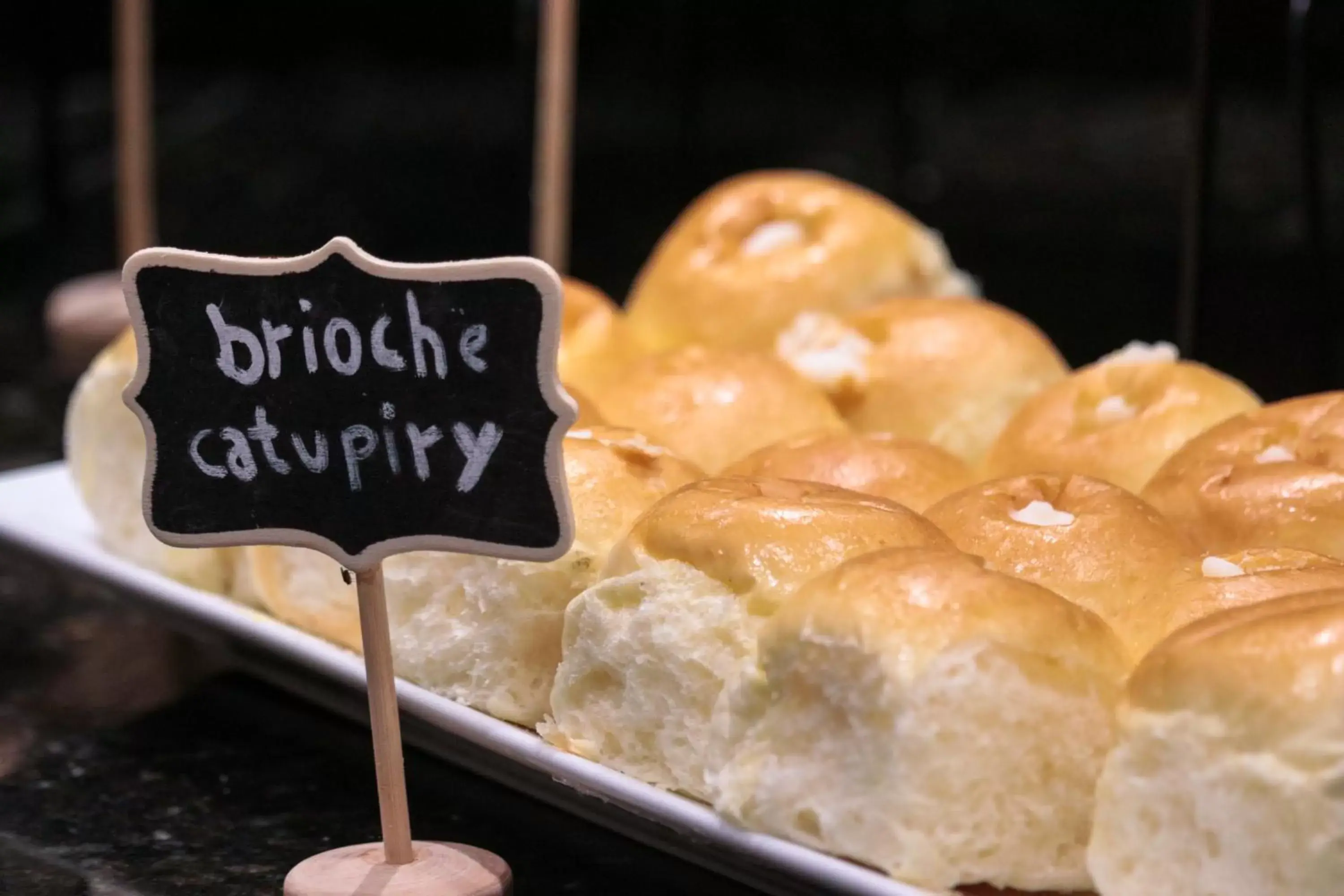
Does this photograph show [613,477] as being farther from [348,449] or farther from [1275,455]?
[1275,455]

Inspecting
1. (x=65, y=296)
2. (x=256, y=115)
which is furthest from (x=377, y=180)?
(x=65, y=296)

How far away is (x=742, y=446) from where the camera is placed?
158 centimetres

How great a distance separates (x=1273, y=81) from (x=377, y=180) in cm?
258

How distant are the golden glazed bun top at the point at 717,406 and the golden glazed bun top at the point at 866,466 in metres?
0.09

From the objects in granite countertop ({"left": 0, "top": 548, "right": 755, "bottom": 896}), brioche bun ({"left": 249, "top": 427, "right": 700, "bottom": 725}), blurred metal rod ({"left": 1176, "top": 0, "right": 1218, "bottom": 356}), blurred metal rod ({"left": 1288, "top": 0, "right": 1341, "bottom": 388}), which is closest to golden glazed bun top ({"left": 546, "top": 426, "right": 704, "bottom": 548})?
brioche bun ({"left": 249, "top": 427, "right": 700, "bottom": 725})

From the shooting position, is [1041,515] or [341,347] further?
[1041,515]

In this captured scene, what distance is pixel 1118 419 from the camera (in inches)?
61.0

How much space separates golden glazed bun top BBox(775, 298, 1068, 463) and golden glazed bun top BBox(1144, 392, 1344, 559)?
31 centimetres

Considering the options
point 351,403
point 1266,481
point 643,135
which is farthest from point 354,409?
point 643,135

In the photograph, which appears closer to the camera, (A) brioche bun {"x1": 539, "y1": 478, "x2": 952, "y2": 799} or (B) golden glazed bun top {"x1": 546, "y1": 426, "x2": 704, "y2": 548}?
(A) brioche bun {"x1": 539, "y1": 478, "x2": 952, "y2": 799}

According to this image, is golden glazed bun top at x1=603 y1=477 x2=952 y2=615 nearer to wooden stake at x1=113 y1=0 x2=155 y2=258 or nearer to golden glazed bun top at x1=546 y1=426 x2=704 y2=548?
golden glazed bun top at x1=546 y1=426 x2=704 y2=548

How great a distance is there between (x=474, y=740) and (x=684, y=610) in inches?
8.3

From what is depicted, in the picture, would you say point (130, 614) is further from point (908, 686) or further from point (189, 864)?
point (908, 686)

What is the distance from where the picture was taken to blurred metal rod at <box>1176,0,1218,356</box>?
1.74 meters
